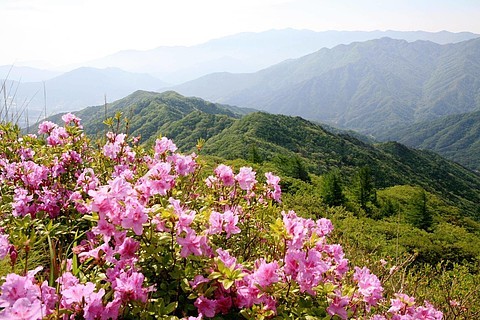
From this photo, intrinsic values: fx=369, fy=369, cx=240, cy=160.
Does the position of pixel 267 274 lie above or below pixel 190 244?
below

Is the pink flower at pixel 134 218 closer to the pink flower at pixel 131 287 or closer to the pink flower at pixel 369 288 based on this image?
the pink flower at pixel 131 287

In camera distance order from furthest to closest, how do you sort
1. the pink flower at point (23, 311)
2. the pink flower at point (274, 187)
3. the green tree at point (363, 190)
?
the green tree at point (363, 190), the pink flower at point (274, 187), the pink flower at point (23, 311)

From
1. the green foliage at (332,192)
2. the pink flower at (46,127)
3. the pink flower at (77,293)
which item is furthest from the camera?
the green foliage at (332,192)

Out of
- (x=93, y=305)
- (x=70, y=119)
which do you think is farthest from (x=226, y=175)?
(x=70, y=119)

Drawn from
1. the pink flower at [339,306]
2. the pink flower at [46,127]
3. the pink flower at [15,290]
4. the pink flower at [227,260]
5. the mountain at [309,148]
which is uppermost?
the pink flower at [46,127]

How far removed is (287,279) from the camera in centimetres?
207

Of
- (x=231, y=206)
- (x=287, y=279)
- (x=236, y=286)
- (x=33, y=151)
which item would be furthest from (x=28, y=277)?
(x=33, y=151)

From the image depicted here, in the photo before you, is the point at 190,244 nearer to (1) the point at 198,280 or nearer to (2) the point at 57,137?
(1) the point at 198,280

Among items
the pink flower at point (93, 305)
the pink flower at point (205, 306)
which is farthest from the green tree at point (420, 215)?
the pink flower at point (93, 305)

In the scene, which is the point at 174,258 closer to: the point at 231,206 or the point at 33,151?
the point at 231,206

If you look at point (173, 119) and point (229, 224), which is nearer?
point (229, 224)

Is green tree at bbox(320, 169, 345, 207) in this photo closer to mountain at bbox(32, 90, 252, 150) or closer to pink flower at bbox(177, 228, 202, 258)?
pink flower at bbox(177, 228, 202, 258)

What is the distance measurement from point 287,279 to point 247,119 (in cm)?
8204

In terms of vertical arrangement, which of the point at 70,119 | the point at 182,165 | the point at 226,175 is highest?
the point at 70,119
